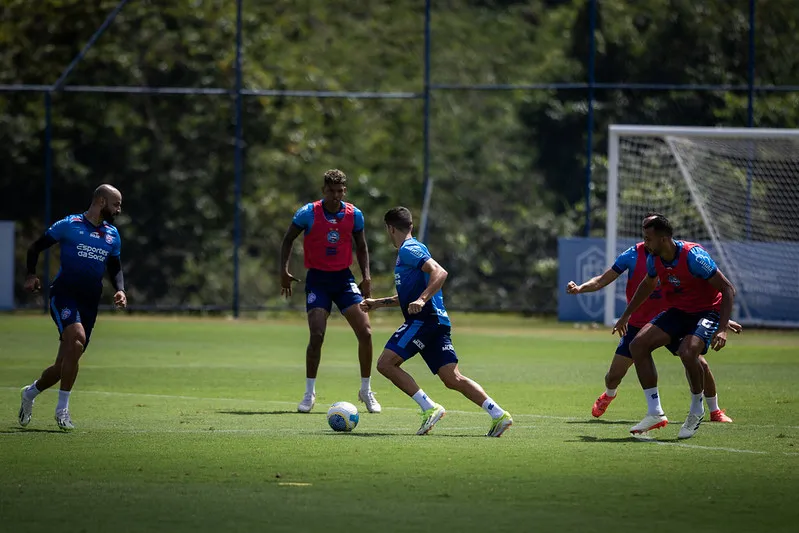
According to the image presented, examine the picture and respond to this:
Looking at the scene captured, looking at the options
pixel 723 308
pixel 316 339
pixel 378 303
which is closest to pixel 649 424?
pixel 723 308

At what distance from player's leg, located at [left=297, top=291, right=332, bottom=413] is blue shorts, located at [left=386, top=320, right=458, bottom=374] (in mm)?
2264

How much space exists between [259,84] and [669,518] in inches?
1130

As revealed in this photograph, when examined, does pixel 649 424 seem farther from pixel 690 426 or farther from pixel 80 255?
pixel 80 255

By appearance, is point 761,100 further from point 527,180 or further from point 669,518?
point 669,518

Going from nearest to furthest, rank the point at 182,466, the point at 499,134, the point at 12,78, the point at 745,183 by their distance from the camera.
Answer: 1. the point at 182,466
2. the point at 745,183
3. the point at 12,78
4. the point at 499,134

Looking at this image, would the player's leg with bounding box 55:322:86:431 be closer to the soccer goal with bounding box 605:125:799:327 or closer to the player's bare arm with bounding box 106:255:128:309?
the player's bare arm with bounding box 106:255:128:309

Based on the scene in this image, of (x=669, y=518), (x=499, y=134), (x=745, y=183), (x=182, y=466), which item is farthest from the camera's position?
(x=499, y=134)

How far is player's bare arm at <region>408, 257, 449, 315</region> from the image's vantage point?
40.0 ft

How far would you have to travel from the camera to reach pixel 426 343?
12.7 meters

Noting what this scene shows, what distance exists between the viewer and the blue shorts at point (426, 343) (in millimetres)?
12703

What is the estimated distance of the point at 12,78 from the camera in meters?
35.7

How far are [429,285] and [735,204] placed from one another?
695 inches

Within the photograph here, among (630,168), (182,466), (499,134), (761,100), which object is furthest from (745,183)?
(182,466)

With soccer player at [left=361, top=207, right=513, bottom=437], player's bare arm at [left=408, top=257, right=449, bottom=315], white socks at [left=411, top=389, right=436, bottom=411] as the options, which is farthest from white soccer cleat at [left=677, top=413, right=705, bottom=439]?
player's bare arm at [left=408, top=257, right=449, bottom=315]
